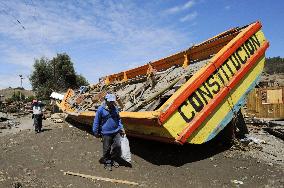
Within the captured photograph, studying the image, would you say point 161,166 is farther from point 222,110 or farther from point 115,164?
point 222,110

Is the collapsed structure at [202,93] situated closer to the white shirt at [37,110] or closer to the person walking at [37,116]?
the person walking at [37,116]

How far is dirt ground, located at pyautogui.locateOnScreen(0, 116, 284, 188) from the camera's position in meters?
5.59

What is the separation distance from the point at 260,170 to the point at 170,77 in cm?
330

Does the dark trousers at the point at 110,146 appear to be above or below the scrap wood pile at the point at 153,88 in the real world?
below

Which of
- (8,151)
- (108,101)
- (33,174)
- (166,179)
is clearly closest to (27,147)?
(8,151)

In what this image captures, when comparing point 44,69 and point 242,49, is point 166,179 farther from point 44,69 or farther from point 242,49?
point 44,69

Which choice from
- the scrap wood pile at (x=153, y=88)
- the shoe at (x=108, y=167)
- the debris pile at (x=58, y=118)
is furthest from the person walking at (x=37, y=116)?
the shoe at (x=108, y=167)

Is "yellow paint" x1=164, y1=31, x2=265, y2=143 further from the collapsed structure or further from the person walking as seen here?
the person walking

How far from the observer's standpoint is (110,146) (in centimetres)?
671

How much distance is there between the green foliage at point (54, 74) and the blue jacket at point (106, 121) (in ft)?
133

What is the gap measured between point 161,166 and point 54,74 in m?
41.9

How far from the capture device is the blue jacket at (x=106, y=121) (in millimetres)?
6578

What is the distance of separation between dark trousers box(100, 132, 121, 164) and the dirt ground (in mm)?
226

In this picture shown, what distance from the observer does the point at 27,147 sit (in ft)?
31.3
